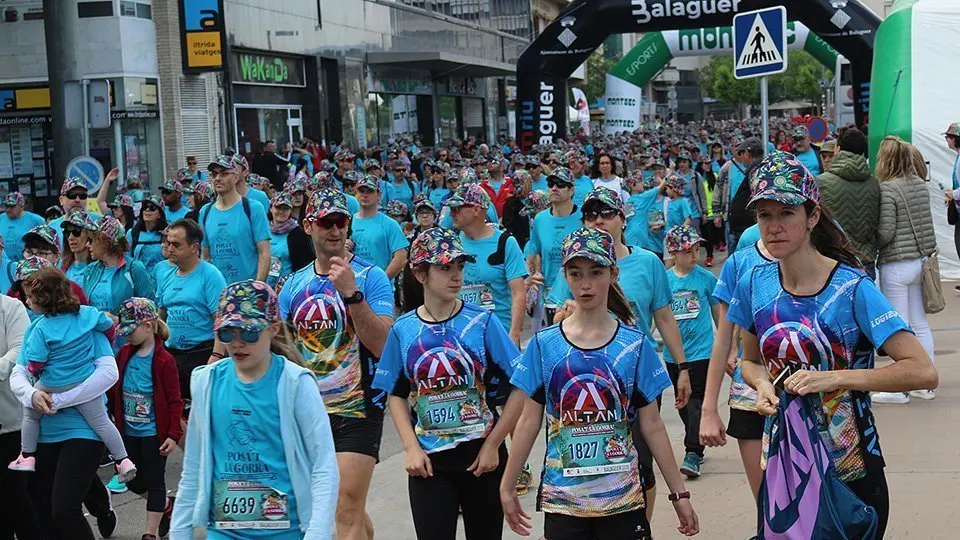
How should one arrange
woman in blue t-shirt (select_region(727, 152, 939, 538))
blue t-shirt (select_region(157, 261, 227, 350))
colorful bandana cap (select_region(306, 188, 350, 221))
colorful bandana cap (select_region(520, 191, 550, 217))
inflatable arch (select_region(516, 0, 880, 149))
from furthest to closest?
inflatable arch (select_region(516, 0, 880, 149)), colorful bandana cap (select_region(520, 191, 550, 217)), blue t-shirt (select_region(157, 261, 227, 350)), colorful bandana cap (select_region(306, 188, 350, 221)), woman in blue t-shirt (select_region(727, 152, 939, 538))

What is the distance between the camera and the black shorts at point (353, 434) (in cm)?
629

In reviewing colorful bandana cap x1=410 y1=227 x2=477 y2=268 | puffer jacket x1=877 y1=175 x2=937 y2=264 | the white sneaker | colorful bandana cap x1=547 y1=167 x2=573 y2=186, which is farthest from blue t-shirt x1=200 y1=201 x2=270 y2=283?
colorful bandana cap x1=410 y1=227 x2=477 y2=268

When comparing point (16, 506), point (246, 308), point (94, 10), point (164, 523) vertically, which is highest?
point (94, 10)

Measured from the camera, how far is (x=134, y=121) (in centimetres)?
2727

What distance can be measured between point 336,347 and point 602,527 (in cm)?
190

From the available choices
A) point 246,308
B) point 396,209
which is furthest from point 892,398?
point 396,209

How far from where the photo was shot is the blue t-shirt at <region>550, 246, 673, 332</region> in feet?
24.1

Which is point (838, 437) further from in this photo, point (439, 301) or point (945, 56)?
point (945, 56)

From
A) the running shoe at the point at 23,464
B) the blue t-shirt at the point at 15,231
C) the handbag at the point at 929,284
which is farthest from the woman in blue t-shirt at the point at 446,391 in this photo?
the blue t-shirt at the point at 15,231

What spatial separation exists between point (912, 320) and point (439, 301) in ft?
17.3

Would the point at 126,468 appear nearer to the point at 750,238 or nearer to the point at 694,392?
the point at 694,392

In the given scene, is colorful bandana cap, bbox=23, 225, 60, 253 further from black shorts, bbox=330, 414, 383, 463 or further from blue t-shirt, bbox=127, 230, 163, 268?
black shorts, bbox=330, 414, 383, 463

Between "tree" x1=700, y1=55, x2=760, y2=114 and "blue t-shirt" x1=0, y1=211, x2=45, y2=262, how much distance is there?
101820 mm

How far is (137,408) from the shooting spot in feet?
25.8
